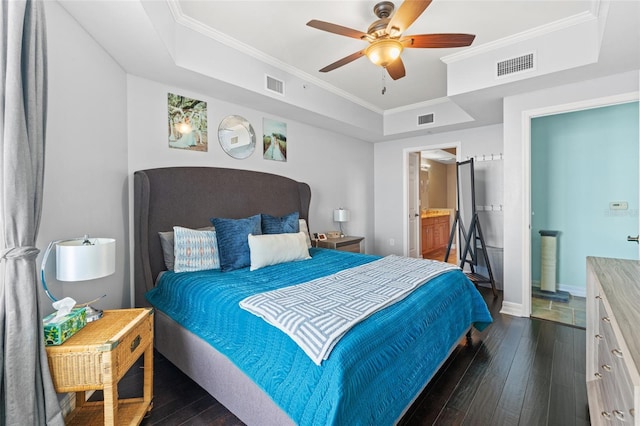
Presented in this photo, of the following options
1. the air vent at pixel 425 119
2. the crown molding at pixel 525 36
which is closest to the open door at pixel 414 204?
the air vent at pixel 425 119

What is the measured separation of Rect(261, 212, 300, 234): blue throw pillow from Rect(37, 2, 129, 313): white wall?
1.30 metres

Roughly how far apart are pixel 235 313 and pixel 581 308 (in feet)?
13.1

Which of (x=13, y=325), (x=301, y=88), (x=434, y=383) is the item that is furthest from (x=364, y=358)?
(x=301, y=88)

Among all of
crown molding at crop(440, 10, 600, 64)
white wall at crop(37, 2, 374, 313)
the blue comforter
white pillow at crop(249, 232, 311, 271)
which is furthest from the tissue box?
crown molding at crop(440, 10, 600, 64)

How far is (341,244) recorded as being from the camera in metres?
4.16

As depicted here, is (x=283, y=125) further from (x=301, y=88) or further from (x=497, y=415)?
(x=497, y=415)

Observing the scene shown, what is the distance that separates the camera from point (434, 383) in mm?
2041

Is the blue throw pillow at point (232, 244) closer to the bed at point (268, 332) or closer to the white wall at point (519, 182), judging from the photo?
the bed at point (268, 332)

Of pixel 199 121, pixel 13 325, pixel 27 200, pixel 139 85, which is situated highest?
pixel 139 85

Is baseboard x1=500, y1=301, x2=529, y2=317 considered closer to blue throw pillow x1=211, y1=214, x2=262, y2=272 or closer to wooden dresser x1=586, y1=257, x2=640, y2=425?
wooden dresser x1=586, y1=257, x2=640, y2=425

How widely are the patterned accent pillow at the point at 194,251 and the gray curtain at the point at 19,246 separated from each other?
117cm

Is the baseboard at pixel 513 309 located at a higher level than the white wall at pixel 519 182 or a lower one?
lower

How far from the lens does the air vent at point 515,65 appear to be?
2.80 meters

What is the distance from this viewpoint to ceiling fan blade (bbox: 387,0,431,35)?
1.80m
